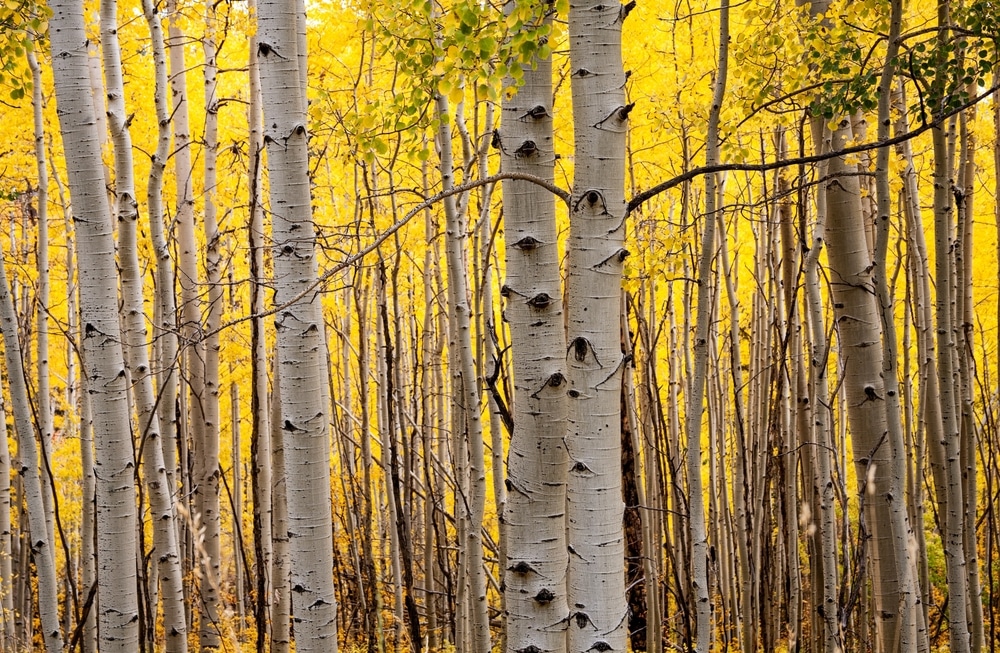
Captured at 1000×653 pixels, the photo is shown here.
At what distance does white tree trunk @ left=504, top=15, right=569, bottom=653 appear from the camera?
2.11 meters

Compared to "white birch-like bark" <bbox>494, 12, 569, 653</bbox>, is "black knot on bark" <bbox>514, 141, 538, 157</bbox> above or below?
above

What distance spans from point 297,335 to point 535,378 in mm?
699

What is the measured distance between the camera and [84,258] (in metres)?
2.61

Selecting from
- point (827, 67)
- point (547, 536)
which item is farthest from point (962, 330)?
Answer: point (547, 536)

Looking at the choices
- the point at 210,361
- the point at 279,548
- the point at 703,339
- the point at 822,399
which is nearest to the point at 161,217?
the point at 210,361

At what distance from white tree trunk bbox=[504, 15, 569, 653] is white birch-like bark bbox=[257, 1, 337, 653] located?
0.57 meters

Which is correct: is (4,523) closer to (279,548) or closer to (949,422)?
(279,548)

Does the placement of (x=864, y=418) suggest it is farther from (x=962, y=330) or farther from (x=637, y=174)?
(x=637, y=174)

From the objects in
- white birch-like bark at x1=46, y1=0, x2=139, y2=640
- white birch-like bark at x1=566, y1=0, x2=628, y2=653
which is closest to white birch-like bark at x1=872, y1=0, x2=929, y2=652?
→ white birch-like bark at x1=566, y1=0, x2=628, y2=653

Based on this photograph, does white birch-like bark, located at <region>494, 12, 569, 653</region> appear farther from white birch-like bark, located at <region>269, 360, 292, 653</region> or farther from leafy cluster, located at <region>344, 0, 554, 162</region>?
white birch-like bark, located at <region>269, 360, 292, 653</region>

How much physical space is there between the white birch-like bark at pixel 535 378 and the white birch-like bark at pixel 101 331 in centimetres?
136

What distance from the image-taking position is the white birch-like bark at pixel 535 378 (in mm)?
2111

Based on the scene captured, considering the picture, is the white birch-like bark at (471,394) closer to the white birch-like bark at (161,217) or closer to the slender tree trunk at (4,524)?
the white birch-like bark at (161,217)

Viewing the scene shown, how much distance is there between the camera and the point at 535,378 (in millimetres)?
2113
